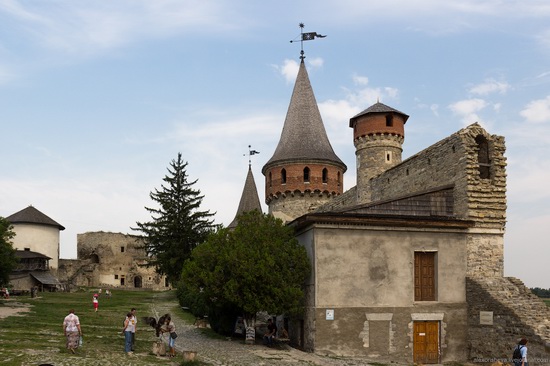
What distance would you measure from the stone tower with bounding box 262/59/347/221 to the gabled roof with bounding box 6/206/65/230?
25.0 metres

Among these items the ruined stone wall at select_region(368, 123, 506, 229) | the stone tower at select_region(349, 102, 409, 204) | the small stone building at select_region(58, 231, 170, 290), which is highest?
the stone tower at select_region(349, 102, 409, 204)

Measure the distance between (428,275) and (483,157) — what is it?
17.9ft

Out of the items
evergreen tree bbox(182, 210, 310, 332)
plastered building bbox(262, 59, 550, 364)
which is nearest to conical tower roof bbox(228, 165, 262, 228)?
plastered building bbox(262, 59, 550, 364)

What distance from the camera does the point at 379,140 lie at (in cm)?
3697

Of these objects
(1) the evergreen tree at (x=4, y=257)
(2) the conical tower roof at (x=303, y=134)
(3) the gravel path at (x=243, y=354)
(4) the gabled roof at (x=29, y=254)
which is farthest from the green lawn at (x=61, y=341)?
(4) the gabled roof at (x=29, y=254)

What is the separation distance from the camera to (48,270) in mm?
54812

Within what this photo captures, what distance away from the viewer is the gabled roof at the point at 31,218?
56.1 metres

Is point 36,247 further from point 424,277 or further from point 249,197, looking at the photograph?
point 424,277

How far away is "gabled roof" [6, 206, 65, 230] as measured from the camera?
5612 centimetres

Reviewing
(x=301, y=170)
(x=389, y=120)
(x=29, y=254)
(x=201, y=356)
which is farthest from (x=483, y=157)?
(x=29, y=254)

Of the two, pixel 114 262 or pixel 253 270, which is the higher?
pixel 253 270

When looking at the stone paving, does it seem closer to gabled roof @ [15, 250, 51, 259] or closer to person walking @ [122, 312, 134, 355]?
person walking @ [122, 312, 134, 355]

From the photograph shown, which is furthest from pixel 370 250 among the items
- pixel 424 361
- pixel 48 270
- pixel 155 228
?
pixel 48 270

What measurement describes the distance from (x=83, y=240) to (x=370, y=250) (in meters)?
57.0
